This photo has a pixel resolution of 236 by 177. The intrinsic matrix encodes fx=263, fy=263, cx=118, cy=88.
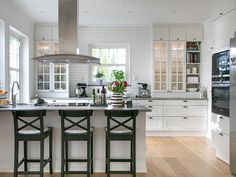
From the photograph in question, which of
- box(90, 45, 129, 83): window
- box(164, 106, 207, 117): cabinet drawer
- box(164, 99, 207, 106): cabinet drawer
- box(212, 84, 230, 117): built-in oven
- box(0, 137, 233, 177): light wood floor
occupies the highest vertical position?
box(90, 45, 129, 83): window

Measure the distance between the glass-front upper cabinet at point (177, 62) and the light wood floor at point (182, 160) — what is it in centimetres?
174

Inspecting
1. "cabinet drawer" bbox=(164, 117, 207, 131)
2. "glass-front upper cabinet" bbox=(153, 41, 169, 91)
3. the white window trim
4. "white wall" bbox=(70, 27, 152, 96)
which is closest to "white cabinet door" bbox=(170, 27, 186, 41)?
"glass-front upper cabinet" bbox=(153, 41, 169, 91)

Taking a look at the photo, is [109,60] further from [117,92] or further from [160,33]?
[117,92]

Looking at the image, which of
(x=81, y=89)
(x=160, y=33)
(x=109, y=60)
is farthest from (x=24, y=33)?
(x=160, y=33)

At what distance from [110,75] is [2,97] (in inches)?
147

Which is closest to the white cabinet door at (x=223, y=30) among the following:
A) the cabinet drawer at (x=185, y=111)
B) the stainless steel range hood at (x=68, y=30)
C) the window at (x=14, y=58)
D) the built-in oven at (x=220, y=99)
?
the built-in oven at (x=220, y=99)

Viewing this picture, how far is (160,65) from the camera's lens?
23.9 feet

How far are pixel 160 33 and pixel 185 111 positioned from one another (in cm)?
223

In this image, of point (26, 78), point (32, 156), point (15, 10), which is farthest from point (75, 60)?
point (26, 78)

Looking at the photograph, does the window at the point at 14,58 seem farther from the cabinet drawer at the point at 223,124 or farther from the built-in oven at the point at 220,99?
the cabinet drawer at the point at 223,124

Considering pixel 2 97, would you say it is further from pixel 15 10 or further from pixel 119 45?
pixel 119 45

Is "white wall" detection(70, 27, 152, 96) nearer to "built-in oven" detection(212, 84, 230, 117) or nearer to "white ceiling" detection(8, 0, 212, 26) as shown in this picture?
"white ceiling" detection(8, 0, 212, 26)

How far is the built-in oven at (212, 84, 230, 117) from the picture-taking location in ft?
14.9

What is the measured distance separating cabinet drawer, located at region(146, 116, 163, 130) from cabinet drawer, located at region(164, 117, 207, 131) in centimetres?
13
